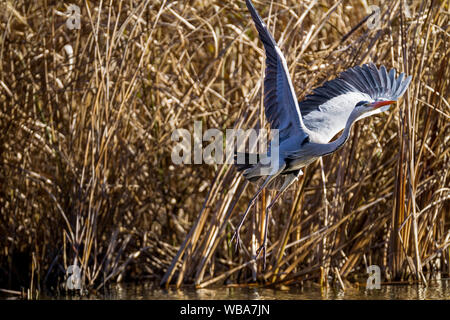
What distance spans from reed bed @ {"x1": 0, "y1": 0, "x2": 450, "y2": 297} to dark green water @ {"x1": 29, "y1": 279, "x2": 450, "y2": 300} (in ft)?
0.28

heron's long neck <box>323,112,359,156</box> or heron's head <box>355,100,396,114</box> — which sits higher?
heron's head <box>355,100,396,114</box>

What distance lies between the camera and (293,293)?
203 inches

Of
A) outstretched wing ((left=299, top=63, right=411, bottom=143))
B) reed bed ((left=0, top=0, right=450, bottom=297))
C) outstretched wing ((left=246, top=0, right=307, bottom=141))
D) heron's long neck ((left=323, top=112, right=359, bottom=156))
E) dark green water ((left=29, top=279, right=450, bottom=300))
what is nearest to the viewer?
outstretched wing ((left=246, top=0, right=307, bottom=141))

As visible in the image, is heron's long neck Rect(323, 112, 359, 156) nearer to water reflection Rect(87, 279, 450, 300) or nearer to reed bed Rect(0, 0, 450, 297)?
reed bed Rect(0, 0, 450, 297)

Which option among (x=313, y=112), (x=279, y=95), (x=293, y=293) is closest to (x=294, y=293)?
(x=293, y=293)

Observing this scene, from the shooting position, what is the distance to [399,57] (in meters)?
5.25

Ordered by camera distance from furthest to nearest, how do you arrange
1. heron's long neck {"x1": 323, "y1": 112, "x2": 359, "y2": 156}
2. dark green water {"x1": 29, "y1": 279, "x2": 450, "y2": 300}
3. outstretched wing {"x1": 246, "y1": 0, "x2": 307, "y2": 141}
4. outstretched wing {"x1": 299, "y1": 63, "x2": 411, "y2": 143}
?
dark green water {"x1": 29, "y1": 279, "x2": 450, "y2": 300}
outstretched wing {"x1": 299, "y1": 63, "x2": 411, "y2": 143}
heron's long neck {"x1": 323, "y1": 112, "x2": 359, "y2": 156}
outstretched wing {"x1": 246, "y1": 0, "x2": 307, "y2": 141}

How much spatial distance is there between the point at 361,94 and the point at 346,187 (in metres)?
0.94

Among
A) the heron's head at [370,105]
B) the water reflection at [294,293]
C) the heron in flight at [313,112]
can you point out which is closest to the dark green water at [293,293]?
the water reflection at [294,293]

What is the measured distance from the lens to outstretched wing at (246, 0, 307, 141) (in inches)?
155

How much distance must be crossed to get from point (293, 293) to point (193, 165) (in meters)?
1.30

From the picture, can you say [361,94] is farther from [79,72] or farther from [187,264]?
[79,72]

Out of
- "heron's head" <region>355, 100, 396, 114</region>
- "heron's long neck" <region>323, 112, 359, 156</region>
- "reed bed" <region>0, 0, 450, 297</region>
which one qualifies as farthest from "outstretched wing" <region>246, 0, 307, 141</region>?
"reed bed" <region>0, 0, 450, 297</region>
